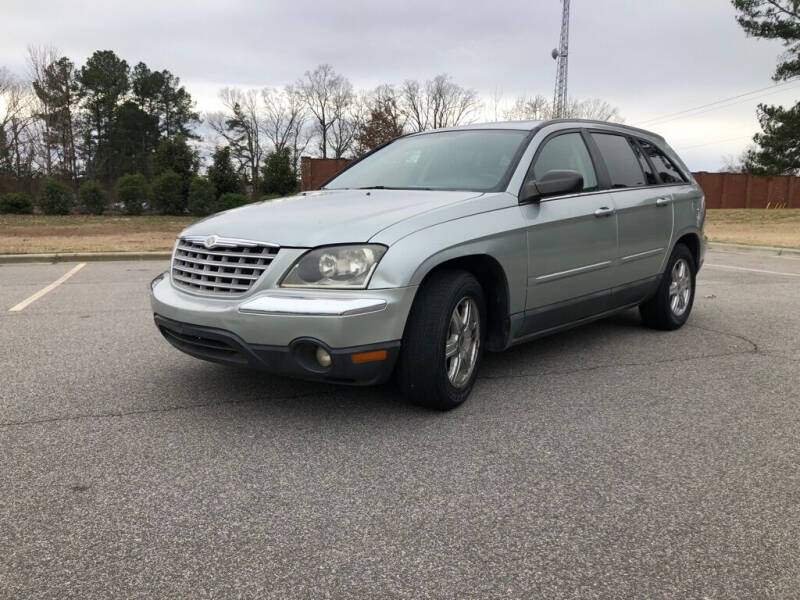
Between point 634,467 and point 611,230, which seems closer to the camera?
point 634,467

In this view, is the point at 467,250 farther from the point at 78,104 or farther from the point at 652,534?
the point at 78,104

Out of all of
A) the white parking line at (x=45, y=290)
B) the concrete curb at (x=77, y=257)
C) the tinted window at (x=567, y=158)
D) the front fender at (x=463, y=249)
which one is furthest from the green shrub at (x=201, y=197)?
the front fender at (x=463, y=249)

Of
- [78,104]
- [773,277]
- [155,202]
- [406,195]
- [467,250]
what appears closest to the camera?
[467,250]

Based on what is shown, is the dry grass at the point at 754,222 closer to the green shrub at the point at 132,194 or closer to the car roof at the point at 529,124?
the car roof at the point at 529,124

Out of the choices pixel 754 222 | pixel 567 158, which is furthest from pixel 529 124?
pixel 754 222

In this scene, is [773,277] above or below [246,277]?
below

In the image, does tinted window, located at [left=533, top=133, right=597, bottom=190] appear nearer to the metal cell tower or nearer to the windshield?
the windshield

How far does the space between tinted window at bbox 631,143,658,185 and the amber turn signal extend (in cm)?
330

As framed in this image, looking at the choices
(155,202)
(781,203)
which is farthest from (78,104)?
(781,203)

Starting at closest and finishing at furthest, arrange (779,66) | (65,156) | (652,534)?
1. (652,534)
2. (779,66)
3. (65,156)

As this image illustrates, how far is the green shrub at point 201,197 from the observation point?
25250 millimetres

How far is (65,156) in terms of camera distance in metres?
41.3

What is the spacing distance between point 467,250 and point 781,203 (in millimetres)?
46035

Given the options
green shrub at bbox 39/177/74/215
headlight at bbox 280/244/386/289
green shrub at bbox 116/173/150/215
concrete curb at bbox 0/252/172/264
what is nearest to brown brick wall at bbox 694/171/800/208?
green shrub at bbox 116/173/150/215
